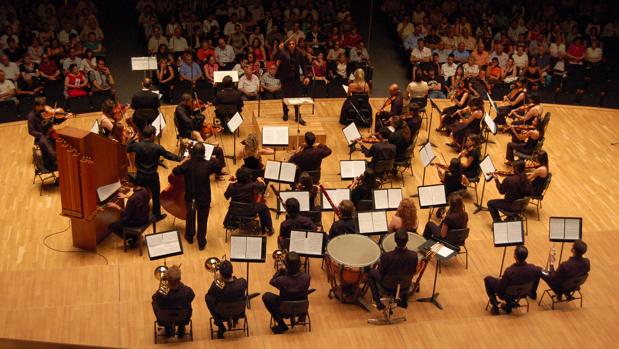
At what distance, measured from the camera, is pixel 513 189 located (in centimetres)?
1044

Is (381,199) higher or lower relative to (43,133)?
lower

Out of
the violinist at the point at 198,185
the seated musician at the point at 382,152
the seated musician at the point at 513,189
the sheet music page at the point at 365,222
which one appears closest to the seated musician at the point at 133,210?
the violinist at the point at 198,185

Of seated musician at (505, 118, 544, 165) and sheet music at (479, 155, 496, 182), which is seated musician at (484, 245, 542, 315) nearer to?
sheet music at (479, 155, 496, 182)

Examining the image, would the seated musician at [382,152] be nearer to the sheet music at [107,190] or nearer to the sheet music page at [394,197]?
the sheet music page at [394,197]

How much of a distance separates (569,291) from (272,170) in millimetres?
4060

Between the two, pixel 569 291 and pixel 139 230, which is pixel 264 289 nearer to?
pixel 139 230

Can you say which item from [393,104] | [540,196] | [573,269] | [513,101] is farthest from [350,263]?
[513,101]

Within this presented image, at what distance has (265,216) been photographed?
10.2 m

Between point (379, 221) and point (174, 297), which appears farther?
point (379, 221)

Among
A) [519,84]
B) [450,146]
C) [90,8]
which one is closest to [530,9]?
→ [519,84]

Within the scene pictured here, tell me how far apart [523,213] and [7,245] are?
7.33 metres

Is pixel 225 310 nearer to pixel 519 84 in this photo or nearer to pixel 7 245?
pixel 7 245

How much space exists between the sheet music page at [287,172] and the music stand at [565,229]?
3386mm

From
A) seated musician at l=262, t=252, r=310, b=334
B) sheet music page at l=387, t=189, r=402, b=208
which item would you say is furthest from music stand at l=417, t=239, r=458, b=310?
seated musician at l=262, t=252, r=310, b=334
